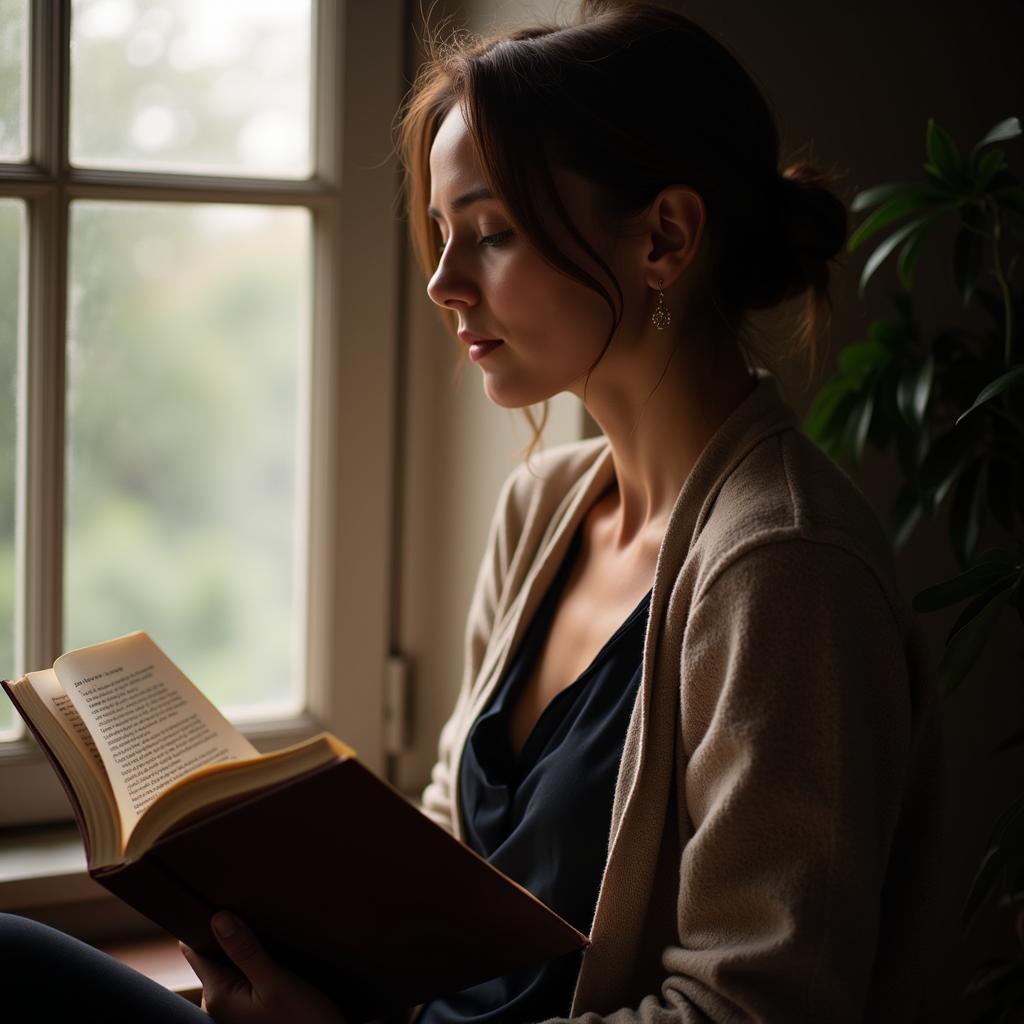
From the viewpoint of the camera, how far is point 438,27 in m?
1.48

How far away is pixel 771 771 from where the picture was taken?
86 cm

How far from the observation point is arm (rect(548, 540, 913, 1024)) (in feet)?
2.79

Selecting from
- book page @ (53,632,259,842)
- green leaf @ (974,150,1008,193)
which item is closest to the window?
book page @ (53,632,259,842)

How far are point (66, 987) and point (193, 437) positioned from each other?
0.74 meters

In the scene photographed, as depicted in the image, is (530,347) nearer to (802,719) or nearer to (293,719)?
(802,719)

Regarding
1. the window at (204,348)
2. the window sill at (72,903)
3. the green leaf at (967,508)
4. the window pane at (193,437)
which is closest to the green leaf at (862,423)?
the green leaf at (967,508)

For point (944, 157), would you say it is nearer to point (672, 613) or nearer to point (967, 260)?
point (967, 260)

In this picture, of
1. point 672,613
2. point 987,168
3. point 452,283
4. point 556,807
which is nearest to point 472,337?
point 452,283

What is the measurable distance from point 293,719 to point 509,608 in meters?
0.45

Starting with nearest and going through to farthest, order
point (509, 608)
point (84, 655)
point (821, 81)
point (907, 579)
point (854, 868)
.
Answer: point (854, 868) → point (84, 655) → point (509, 608) → point (821, 81) → point (907, 579)

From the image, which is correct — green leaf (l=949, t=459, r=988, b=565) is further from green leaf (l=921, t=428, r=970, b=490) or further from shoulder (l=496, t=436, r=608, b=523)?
shoulder (l=496, t=436, r=608, b=523)

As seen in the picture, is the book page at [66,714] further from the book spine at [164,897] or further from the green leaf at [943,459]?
the green leaf at [943,459]

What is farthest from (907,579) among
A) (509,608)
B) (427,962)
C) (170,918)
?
(170,918)

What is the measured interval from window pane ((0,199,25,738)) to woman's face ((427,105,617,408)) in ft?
1.83
